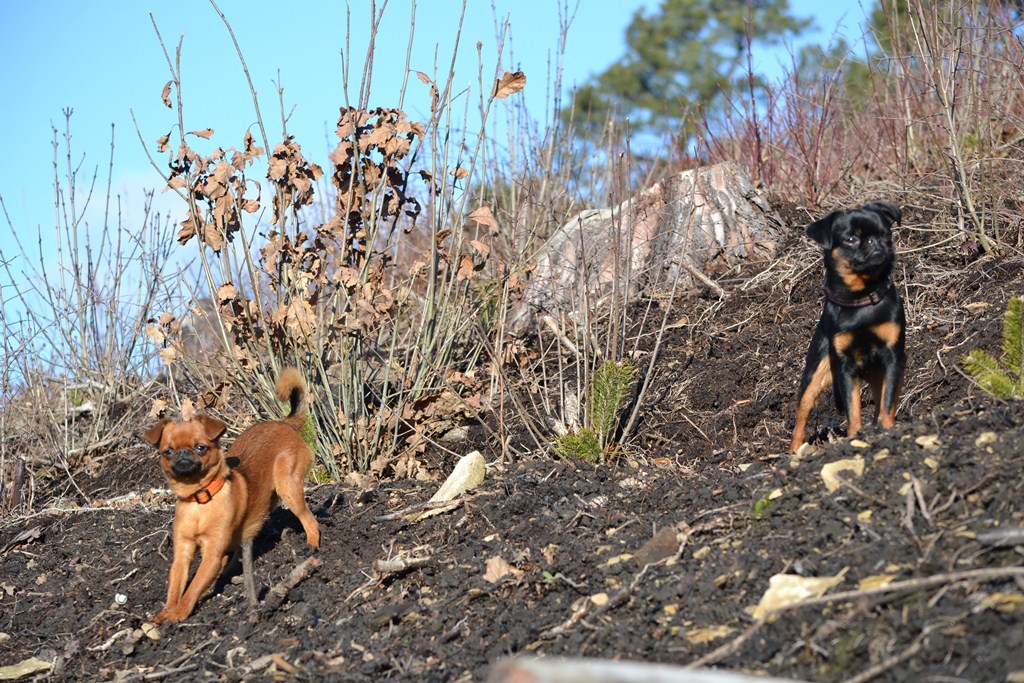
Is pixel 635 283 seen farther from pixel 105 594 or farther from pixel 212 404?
pixel 105 594

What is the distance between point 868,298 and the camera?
16.8ft

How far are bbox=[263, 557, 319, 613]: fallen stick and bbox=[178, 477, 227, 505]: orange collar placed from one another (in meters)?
0.54

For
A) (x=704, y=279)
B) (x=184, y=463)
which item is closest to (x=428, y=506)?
(x=184, y=463)

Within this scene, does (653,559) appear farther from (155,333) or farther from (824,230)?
(155,333)

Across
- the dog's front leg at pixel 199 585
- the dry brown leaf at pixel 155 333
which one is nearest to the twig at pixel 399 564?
the dog's front leg at pixel 199 585

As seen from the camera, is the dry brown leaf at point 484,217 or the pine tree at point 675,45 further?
the pine tree at point 675,45

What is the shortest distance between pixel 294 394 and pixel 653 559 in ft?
9.11

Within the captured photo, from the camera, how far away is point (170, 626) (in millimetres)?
4840

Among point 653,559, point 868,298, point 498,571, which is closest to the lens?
point 653,559

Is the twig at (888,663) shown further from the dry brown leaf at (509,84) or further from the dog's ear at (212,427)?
the dry brown leaf at (509,84)

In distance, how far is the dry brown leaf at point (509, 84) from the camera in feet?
19.9

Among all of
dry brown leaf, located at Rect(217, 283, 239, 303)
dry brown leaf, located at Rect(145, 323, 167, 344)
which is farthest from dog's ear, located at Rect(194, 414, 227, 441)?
dry brown leaf, located at Rect(145, 323, 167, 344)

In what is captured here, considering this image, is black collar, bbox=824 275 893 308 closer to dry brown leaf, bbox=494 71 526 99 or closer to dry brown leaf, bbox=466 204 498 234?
dry brown leaf, bbox=466 204 498 234

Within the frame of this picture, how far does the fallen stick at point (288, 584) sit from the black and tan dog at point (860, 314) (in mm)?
2717
